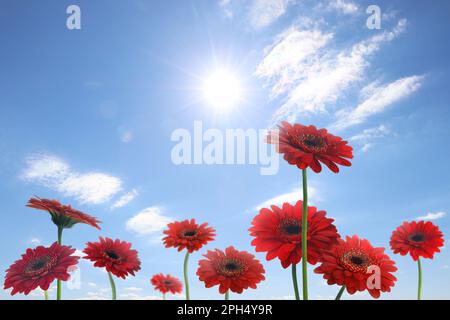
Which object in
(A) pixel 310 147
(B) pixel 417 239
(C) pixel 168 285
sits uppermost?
(A) pixel 310 147

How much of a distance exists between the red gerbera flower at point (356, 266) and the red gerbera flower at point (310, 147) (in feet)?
0.60

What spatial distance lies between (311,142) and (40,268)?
0.74m

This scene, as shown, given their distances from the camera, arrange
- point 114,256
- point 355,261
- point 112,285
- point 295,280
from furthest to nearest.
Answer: point 114,256 < point 112,285 < point 355,261 < point 295,280

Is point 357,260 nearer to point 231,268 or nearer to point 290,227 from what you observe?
point 290,227

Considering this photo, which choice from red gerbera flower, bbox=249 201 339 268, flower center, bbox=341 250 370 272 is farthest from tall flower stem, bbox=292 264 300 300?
flower center, bbox=341 250 370 272

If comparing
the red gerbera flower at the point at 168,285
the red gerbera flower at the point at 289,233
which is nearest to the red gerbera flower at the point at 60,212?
the red gerbera flower at the point at 289,233

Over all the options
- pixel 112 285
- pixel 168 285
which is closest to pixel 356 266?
pixel 112 285

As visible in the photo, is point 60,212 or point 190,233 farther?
point 190,233

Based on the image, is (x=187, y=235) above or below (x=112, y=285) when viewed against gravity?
above

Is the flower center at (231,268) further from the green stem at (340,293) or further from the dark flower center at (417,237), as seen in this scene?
the dark flower center at (417,237)

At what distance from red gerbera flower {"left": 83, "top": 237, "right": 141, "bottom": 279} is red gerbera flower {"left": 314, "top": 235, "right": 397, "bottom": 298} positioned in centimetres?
64

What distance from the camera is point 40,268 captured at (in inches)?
40.6
